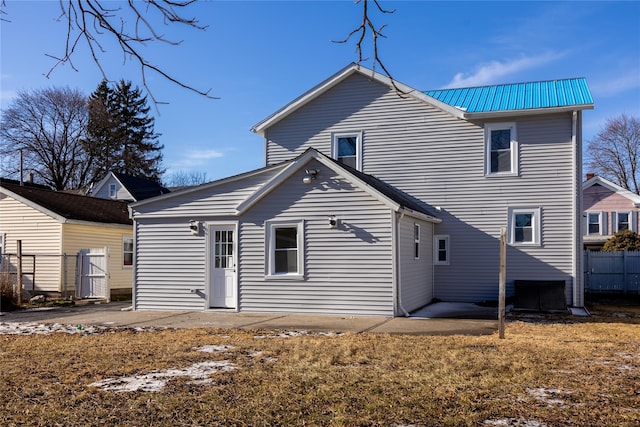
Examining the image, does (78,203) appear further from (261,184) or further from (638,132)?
(638,132)

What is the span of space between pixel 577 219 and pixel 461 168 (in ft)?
11.6

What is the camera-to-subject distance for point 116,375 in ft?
23.1

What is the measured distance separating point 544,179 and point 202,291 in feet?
33.4

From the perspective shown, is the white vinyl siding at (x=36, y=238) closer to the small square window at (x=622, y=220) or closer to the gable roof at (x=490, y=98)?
the gable roof at (x=490, y=98)

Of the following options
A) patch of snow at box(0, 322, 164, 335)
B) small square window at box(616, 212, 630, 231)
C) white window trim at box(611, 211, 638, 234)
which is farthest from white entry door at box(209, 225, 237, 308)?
→ small square window at box(616, 212, 630, 231)

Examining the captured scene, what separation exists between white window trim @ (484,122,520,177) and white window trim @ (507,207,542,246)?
3.64 ft

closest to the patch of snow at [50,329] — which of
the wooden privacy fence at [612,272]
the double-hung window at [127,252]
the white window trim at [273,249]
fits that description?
the white window trim at [273,249]

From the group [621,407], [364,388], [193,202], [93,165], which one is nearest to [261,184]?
[193,202]

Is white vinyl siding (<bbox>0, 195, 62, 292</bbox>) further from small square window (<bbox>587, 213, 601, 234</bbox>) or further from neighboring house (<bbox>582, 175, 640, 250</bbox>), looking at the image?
small square window (<bbox>587, 213, 601, 234</bbox>)

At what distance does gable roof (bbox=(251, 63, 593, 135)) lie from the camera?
52.5 ft

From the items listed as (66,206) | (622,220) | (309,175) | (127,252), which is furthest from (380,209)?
(622,220)

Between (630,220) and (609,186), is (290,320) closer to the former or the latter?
(609,186)

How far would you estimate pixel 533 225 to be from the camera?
1638 cm

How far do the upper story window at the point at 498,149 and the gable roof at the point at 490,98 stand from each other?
0.50 metres
